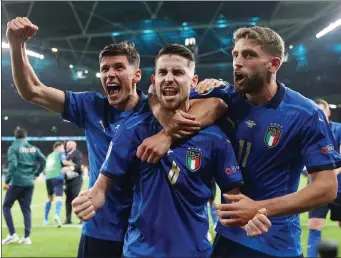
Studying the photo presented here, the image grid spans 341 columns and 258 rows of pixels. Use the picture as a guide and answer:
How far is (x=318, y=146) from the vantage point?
2121mm

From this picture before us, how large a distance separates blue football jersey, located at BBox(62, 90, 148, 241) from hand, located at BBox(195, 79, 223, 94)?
0.33m

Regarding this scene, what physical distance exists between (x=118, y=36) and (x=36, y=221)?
15.3m

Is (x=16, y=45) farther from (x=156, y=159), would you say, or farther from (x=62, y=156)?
(x=62, y=156)

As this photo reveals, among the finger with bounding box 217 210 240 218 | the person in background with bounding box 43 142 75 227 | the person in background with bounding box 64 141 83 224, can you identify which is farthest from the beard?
the person in background with bounding box 43 142 75 227

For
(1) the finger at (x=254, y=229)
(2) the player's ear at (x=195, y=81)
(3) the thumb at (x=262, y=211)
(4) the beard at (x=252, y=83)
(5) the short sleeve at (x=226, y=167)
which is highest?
(2) the player's ear at (x=195, y=81)

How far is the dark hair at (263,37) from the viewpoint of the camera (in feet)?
7.39

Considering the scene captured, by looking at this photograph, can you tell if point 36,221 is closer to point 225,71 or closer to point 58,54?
point 58,54

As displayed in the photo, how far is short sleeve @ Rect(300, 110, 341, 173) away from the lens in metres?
2.09

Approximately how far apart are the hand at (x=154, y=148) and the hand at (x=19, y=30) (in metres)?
0.94

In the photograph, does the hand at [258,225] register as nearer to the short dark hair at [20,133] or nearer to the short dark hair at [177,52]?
the short dark hair at [177,52]

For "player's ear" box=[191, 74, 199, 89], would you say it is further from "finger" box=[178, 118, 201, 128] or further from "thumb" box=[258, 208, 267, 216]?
"thumb" box=[258, 208, 267, 216]

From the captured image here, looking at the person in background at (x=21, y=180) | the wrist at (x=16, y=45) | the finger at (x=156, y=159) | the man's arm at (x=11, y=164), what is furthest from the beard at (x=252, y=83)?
the man's arm at (x=11, y=164)

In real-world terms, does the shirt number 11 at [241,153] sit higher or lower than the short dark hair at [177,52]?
lower

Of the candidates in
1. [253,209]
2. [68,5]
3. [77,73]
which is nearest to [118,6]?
[68,5]
